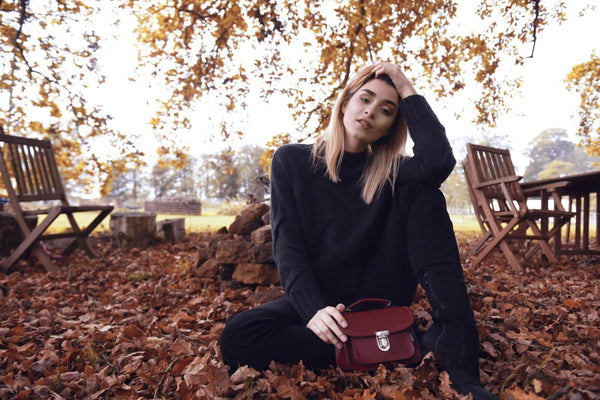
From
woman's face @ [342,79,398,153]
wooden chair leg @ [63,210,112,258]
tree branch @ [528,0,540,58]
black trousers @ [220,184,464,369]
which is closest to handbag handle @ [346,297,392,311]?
black trousers @ [220,184,464,369]

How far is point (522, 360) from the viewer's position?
6.04 feet

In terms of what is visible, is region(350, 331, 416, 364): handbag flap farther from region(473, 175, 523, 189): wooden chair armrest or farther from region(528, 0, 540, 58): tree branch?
region(528, 0, 540, 58): tree branch

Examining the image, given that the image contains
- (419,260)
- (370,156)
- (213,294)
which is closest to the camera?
(419,260)

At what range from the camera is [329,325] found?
63.9 inches

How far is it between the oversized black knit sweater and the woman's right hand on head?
0.37 ft

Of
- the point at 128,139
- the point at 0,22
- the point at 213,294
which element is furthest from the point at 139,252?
the point at 0,22

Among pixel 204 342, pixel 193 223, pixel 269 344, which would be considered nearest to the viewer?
pixel 269 344

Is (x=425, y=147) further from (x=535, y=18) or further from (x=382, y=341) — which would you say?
(x=535, y=18)

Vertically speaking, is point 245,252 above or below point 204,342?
above

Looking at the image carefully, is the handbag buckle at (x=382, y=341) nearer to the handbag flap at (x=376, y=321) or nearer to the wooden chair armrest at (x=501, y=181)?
the handbag flap at (x=376, y=321)

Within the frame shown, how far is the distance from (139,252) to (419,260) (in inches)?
198

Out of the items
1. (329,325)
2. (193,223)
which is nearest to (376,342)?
(329,325)

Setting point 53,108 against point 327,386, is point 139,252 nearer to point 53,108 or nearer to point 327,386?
point 53,108

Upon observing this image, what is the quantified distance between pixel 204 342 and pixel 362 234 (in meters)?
1.12
